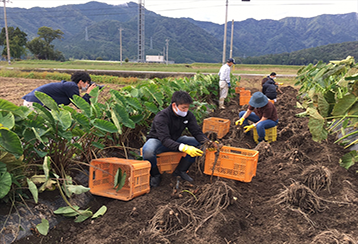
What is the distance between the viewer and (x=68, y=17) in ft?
655

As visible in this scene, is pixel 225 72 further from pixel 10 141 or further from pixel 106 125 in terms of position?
pixel 10 141

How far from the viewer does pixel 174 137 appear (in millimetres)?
3412

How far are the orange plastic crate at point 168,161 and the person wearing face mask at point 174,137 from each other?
0.05m

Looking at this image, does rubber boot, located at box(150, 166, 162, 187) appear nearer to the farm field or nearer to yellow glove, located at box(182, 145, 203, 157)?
yellow glove, located at box(182, 145, 203, 157)

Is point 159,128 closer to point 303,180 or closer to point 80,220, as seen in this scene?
point 80,220

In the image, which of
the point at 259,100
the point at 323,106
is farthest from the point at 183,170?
the point at 259,100

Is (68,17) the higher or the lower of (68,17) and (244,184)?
the higher

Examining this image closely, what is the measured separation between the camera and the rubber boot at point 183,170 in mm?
3213

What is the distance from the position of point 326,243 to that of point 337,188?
1.09 m

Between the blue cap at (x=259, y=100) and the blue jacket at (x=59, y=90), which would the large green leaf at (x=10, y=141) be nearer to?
Answer: the blue jacket at (x=59, y=90)

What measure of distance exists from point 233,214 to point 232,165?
29.7 inches

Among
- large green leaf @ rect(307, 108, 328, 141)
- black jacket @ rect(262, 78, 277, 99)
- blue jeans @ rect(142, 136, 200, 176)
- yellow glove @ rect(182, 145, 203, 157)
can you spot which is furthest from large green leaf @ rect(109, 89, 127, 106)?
black jacket @ rect(262, 78, 277, 99)

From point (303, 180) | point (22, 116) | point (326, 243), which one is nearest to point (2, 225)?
point (22, 116)

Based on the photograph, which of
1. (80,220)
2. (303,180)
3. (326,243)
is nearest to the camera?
(326,243)
